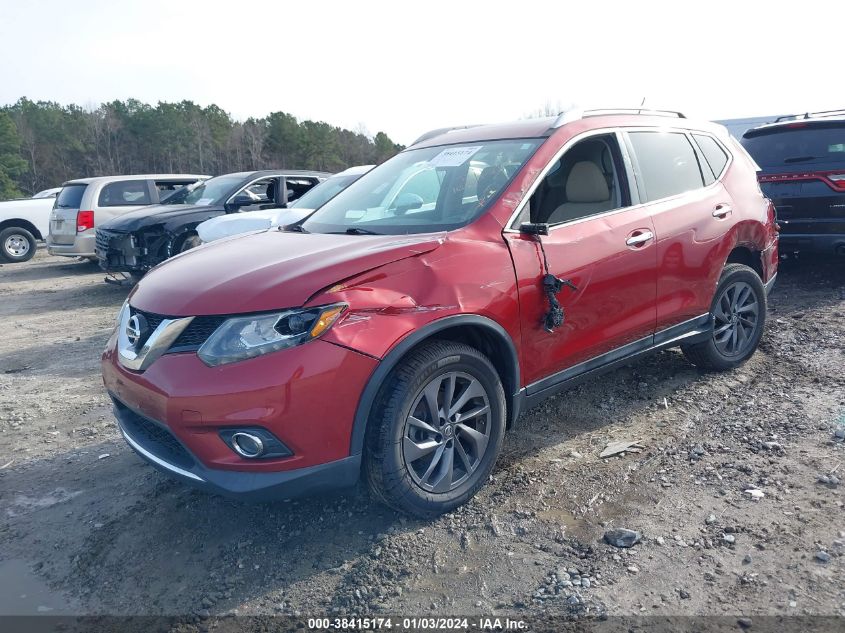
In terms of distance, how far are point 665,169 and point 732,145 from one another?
1.07 meters

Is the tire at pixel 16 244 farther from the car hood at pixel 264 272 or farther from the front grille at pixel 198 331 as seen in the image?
the front grille at pixel 198 331

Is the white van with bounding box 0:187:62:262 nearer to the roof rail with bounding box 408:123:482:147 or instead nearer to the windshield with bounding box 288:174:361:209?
the windshield with bounding box 288:174:361:209

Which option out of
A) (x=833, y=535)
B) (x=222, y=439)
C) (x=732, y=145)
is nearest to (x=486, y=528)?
(x=222, y=439)

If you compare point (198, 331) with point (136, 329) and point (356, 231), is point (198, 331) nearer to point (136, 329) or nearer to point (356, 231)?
point (136, 329)

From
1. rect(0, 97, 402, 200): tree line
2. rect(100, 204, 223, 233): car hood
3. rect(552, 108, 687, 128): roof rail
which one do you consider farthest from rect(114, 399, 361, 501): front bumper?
rect(0, 97, 402, 200): tree line

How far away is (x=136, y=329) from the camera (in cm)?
A: 305

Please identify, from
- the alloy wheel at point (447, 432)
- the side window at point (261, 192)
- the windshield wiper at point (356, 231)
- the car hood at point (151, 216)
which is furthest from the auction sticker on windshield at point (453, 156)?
the car hood at point (151, 216)

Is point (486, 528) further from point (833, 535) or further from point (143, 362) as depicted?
point (143, 362)

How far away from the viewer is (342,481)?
9.16ft

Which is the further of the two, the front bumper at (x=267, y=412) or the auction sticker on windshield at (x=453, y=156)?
the auction sticker on windshield at (x=453, y=156)

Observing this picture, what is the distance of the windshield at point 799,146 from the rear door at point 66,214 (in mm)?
10683

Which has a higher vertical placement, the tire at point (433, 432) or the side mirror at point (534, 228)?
the side mirror at point (534, 228)

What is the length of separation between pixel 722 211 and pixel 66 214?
11115 mm

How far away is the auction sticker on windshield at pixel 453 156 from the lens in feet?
12.8
